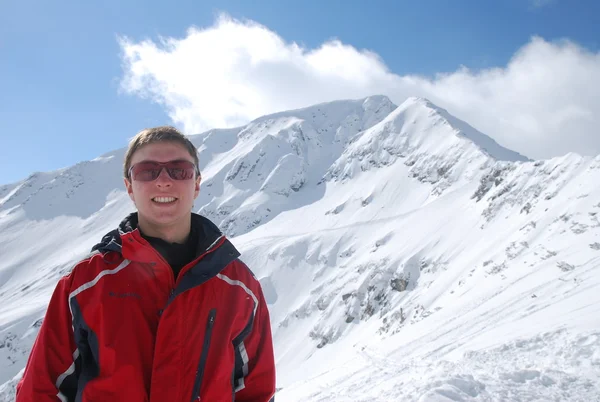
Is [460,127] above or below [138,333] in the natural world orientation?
above

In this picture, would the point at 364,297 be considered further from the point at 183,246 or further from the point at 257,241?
the point at 183,246

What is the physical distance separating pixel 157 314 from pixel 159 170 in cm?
101

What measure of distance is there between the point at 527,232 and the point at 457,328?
2070 cm

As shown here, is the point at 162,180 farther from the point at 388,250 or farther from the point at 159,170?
the point at 388,250

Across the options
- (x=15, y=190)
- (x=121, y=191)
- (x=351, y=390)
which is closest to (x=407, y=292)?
(x=351, y=390)

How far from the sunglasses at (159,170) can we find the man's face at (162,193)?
0.08ft

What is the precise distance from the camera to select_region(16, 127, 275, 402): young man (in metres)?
2.38

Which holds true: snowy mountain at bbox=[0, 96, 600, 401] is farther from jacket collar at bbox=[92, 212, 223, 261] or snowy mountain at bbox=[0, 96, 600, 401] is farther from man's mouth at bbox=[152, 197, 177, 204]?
man's mouth at bbox=[152, 197, 177, 204]

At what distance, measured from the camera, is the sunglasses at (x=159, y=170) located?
111 inches

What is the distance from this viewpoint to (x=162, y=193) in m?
2.75

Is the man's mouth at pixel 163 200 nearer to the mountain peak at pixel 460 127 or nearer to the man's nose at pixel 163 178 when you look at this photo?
the man's nose at pixel 163 178

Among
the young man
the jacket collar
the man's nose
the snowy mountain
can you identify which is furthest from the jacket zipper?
the snowy mountain

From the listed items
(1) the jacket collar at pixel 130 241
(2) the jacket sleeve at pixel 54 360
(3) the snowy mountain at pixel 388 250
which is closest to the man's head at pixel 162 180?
(1) the jacket collar at pixel 130 241

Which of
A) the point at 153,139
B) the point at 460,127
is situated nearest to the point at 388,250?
the point at 153,139
